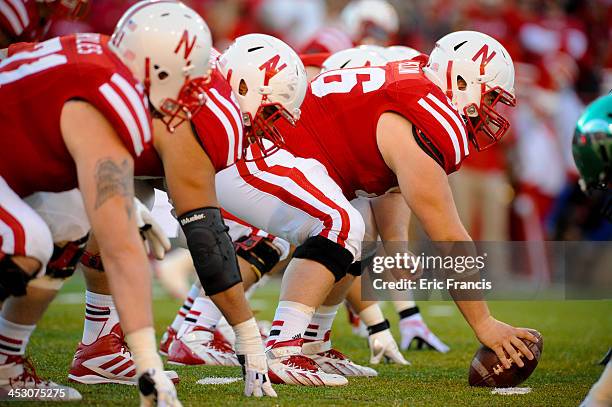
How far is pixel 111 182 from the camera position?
2.96 m

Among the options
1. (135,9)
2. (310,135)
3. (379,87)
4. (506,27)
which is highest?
(135,9)

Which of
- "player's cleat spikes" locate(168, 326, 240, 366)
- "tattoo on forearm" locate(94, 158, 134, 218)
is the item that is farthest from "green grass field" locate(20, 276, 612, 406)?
"tattoo on forearm" locate(94, 158, 134, 218)

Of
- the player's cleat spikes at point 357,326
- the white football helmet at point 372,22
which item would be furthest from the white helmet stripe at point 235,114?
the white football helmet at point 372,22

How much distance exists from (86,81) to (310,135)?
1389 mm

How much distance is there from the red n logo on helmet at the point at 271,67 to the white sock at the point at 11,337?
1.24 m

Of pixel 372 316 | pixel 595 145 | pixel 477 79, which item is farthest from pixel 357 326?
pixel 595 145

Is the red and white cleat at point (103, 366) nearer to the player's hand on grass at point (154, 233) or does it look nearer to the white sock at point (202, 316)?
the player's hand on grass at point (154, 233)

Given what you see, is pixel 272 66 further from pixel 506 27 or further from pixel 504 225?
pixel 506 27

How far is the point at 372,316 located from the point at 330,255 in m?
1.06

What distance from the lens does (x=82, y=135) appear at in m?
3.01

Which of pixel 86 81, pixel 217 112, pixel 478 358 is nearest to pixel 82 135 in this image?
pixel 86 81

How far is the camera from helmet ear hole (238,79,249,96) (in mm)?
3865

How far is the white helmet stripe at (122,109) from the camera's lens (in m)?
3.03

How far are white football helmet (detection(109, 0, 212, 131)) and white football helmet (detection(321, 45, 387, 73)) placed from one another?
1839 millimetres
